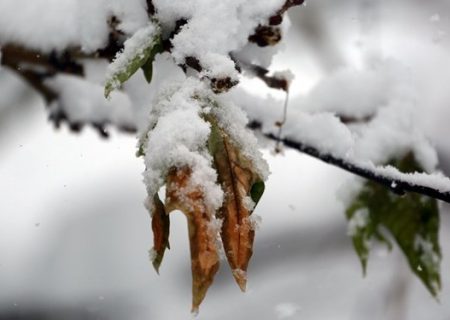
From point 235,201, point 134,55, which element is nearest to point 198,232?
point 235,201

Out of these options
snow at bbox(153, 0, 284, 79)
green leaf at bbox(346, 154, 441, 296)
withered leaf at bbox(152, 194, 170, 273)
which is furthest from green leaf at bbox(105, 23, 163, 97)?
green leaf at bbox(346, 154, 441, 296)

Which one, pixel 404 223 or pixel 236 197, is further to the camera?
pixel 404 223

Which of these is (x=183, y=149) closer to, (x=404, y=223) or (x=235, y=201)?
(x=235, y=201)

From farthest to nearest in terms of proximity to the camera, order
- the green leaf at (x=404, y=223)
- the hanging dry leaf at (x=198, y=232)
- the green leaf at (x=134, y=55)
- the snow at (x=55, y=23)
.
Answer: the green leaf at (x=404, y=223)
the snow at (x=55, y=23)
the green leaf at (x=134, y=55)
the hanging dry leaf at (x=198, y=232)

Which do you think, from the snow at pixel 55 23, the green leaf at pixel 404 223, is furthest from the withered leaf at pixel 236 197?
the green leaf at pixel 404 223

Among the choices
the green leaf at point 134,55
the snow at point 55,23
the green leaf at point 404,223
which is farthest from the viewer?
the green leaf at point 404,223

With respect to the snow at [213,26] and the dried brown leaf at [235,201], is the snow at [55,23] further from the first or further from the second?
the dried brown leaf at [235,201]
